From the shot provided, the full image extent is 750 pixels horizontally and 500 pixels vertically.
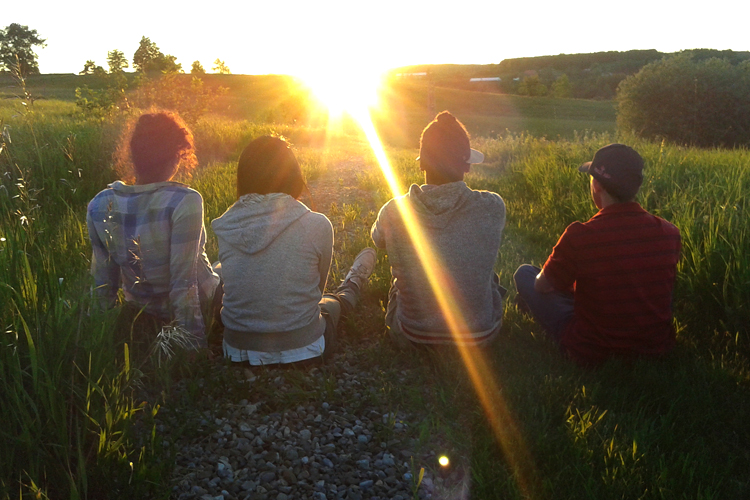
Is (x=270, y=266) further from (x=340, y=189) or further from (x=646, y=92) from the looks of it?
(x=646, y=92)

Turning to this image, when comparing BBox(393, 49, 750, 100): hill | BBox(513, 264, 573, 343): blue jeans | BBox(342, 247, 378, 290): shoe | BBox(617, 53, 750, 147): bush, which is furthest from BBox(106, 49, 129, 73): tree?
BBox(393, 49, 750, 100): hill

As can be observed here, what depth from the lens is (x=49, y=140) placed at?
8117mm

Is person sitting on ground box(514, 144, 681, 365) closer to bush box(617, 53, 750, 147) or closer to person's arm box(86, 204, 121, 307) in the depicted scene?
person's arm box(86, 204, 121, 307)

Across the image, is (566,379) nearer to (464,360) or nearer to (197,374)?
(464,360)

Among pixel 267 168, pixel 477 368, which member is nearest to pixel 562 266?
pixel 477 368

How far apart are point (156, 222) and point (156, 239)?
0.11 meters

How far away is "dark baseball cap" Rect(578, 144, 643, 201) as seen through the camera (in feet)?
9.64

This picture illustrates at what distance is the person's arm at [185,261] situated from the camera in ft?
10.2

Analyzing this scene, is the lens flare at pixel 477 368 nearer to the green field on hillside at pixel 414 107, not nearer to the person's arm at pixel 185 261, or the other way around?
the person's arm at pixel 185 261

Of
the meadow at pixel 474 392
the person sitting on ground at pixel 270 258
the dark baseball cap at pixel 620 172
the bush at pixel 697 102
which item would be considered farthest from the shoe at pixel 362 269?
the bush at pixel 697 102

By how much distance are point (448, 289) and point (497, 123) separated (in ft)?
131

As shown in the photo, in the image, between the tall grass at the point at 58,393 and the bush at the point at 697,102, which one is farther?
the bush at the point at 697,102

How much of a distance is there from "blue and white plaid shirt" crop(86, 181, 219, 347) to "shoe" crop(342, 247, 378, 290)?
1362 mm

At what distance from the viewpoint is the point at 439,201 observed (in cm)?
312
